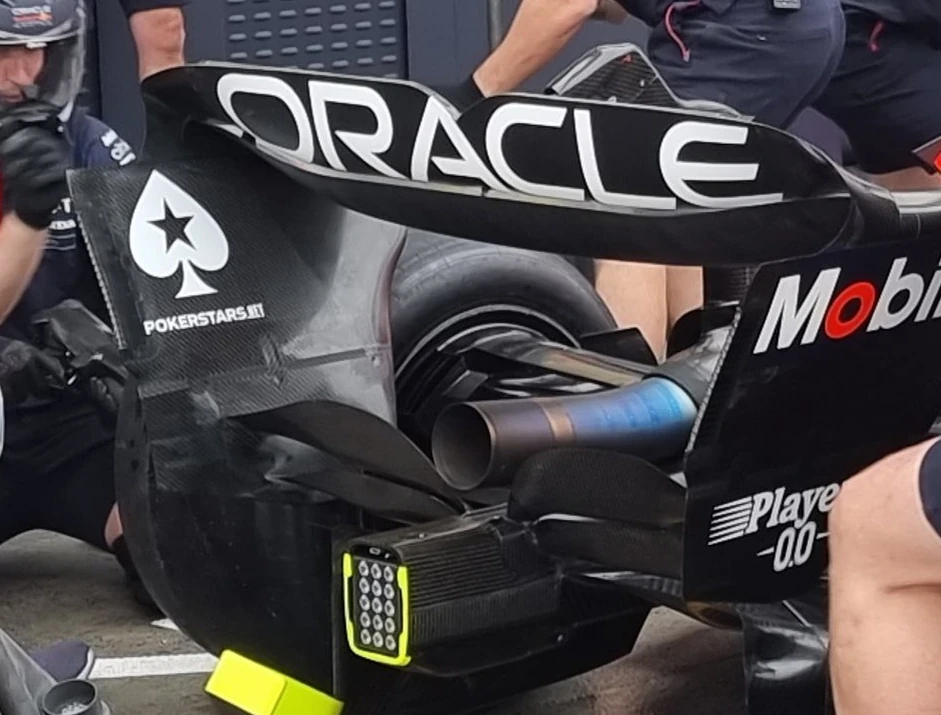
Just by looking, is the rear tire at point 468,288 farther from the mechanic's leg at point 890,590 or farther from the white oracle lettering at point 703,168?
the mechanic's leg at point 890,590

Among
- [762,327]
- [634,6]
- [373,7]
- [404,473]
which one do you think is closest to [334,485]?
[404,473]

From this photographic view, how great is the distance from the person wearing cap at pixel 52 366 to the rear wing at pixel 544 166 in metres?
1.17

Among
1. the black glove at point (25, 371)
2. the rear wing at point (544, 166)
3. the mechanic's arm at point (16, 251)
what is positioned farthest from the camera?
the black glove at point (25, 371)

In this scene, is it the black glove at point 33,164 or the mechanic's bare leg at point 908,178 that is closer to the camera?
the black glove at point 33,164

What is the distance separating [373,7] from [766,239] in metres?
5.09

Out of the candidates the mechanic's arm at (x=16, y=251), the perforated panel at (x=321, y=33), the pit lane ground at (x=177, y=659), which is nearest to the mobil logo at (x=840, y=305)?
the pit lane ground at (x=177, y=659)

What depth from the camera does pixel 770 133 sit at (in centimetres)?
199

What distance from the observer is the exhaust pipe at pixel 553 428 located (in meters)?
2.53

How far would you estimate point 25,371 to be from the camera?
→ 3535 mm

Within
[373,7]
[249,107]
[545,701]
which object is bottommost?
[545,701]

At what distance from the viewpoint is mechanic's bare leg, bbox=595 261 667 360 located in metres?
4.67

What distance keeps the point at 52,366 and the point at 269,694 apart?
40.4 inches

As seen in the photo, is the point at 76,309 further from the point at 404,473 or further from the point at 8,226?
the point at 404,473

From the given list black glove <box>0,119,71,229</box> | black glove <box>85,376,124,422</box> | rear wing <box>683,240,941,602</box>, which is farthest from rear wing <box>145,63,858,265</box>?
black glove <box>85,376,124,422</box>
